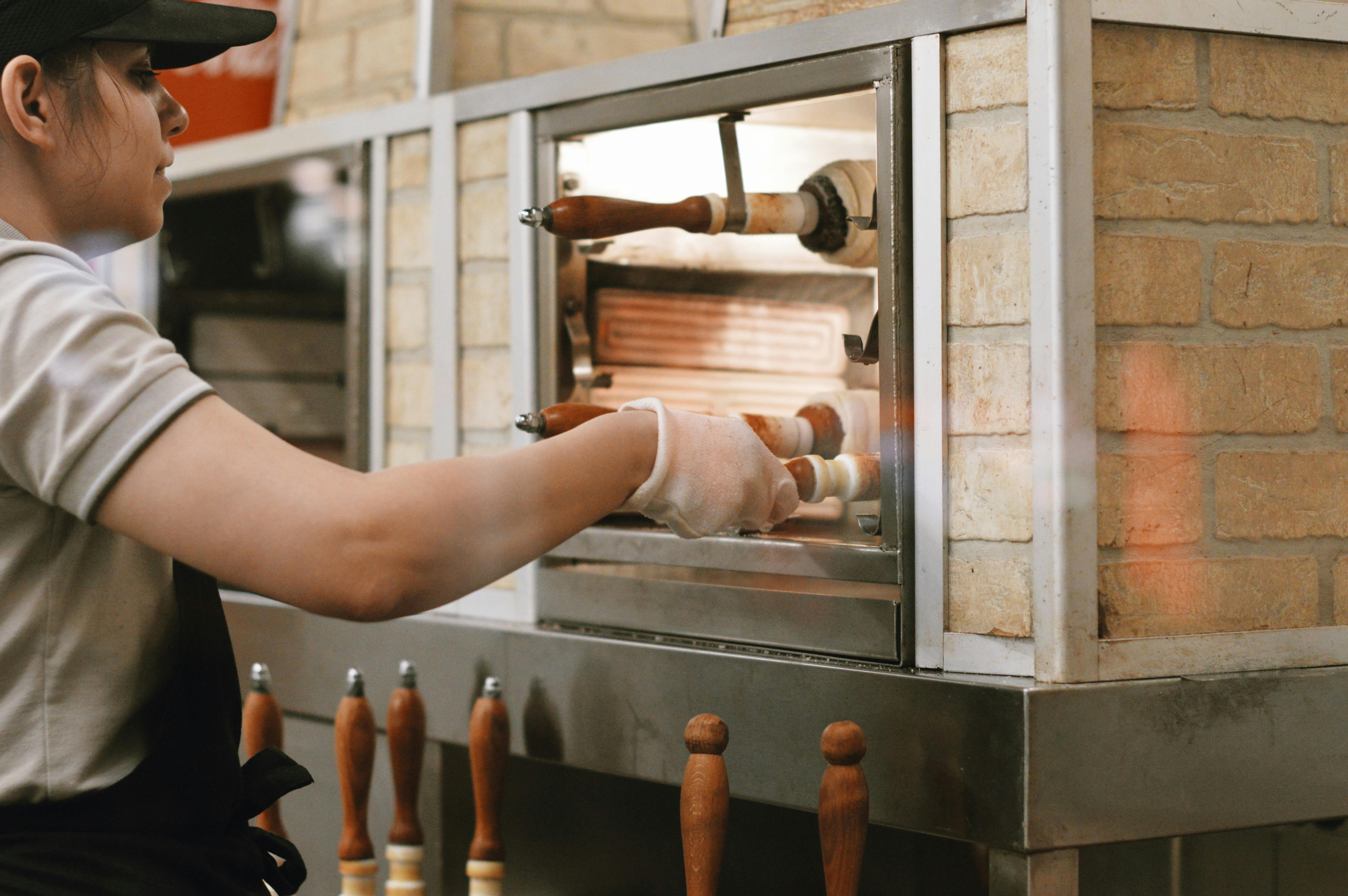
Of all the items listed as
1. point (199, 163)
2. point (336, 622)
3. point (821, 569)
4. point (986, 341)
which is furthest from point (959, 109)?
point (199, 163)

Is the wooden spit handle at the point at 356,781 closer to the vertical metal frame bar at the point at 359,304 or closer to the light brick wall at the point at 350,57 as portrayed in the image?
the vertical metal frame bar at the point at 359,304

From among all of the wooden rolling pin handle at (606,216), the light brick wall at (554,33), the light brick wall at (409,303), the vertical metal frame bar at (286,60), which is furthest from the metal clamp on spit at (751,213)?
the vertical metal frame bar at (286,60)

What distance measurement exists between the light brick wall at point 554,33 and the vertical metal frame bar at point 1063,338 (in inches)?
28.1

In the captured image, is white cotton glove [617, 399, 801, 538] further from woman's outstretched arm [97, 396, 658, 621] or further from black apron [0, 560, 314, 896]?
black apron [0, 560, 314, 896]

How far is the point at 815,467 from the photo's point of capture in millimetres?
1120

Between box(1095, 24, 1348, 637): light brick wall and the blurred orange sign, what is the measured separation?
1.24 metres

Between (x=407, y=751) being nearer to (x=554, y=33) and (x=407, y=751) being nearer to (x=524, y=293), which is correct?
(x=524, y=293)

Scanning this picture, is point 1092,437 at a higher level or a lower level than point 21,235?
lower

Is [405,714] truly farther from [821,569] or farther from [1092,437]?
[1092,437]

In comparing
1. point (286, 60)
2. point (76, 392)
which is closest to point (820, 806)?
point (76, 392)

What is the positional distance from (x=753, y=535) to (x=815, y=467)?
5.0 inches

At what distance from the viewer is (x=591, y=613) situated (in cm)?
129

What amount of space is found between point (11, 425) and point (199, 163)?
1237 millimetres

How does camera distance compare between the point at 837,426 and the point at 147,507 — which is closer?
the point at 147,507
